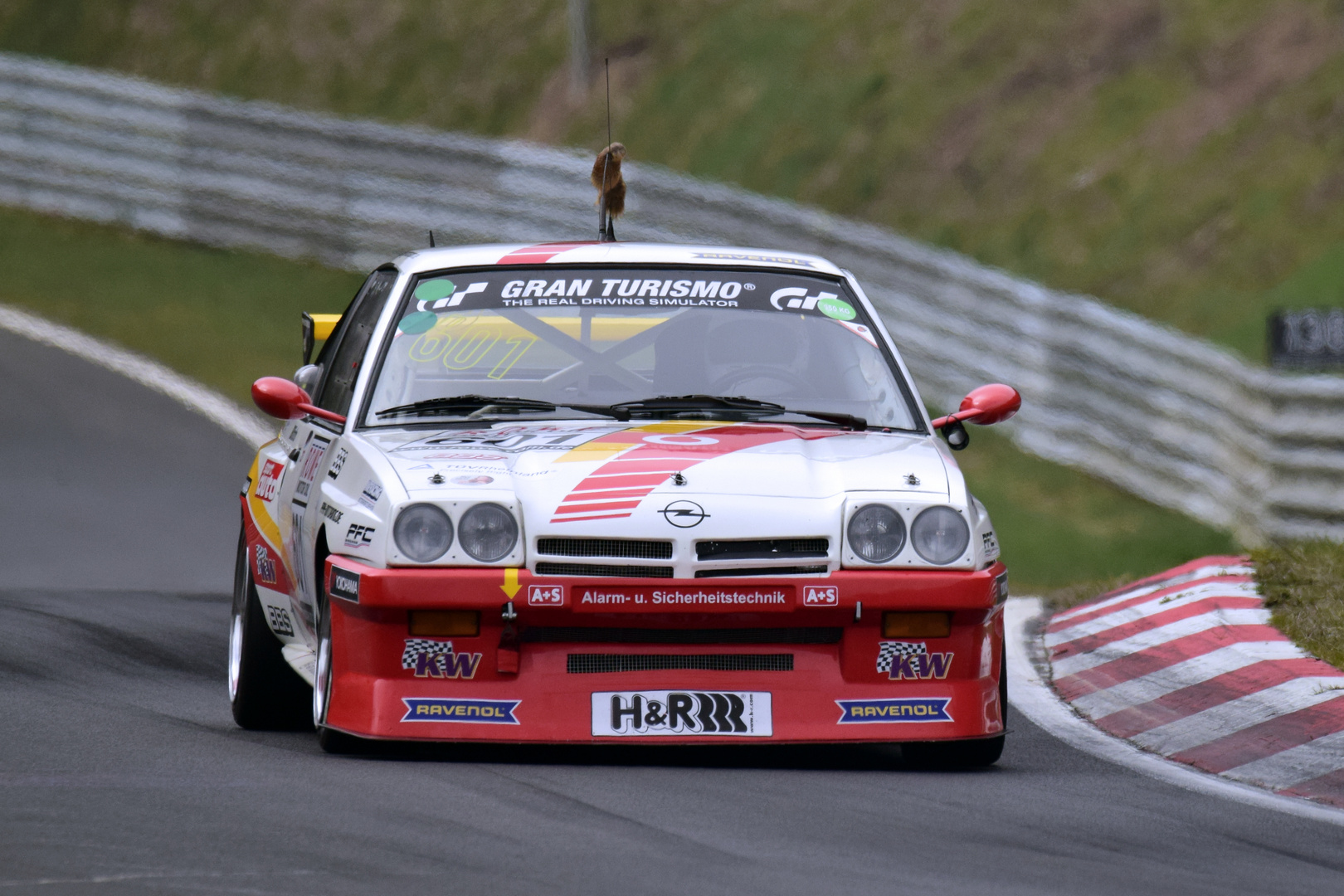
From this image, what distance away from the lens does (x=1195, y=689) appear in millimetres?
7367

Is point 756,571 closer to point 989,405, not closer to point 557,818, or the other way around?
point 557,818

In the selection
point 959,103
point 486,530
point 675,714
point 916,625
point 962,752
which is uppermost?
point 959,103

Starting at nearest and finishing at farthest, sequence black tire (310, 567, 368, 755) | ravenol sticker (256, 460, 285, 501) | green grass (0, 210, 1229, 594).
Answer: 1. black tire (310, 567, 368, 755)
2. ravenol sticker (256, 460, 285, 501)
3. green grass (0, 210, 1229, 594)

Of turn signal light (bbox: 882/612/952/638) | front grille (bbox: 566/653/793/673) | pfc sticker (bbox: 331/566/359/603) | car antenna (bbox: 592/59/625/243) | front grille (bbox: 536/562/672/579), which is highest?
car antenna (bbox: 592/59/625/243)

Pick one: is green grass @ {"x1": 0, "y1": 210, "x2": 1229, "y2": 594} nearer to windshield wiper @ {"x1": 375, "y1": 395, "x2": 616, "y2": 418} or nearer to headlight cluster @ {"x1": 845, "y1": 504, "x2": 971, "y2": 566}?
windshield wiper @ {"x1": 375, "y1": 395, "x2": 616, "y2": 418}

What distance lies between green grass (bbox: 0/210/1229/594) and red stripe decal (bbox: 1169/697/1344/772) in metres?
4.70

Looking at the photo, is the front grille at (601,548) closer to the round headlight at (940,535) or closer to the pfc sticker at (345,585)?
the pfc sticker at (345,585)

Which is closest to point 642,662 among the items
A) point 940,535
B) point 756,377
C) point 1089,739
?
point 940,535

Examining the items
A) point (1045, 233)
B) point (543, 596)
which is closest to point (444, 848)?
point (543, 596)

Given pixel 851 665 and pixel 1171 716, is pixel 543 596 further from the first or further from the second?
pixel 1171 716

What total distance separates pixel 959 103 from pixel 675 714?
16262mm

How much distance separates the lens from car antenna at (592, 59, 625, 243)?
8.16 m

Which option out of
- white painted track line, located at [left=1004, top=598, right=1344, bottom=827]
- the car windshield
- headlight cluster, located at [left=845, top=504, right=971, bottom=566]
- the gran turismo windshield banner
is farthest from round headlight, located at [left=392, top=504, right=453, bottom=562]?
white painted track line, located at [left=1004, top=598, right=1344, bottom=827]

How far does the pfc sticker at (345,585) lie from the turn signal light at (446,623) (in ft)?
0.54
